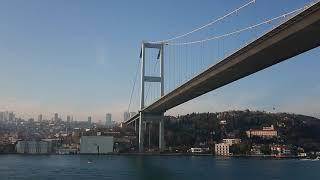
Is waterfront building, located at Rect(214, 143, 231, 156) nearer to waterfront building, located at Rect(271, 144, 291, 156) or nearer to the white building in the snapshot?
waterfront building, located at Rect(271, 144, 291, 156)

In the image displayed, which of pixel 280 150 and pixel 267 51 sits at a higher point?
pixel 267 51

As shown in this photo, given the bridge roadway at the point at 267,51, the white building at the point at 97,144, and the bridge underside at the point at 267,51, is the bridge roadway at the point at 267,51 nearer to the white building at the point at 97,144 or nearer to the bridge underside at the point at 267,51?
the bridge underside at the point at 267,51

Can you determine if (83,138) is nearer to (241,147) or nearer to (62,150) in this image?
(62,150)

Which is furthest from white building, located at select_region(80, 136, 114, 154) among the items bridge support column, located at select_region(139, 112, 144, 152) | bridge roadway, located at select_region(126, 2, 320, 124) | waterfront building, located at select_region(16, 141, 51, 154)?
bridge roadway, located at select_region(126, 2, 320, 124)

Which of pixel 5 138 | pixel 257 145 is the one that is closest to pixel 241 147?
pixel 257 145

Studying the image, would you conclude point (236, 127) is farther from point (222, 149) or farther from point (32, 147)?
point (32, 147)

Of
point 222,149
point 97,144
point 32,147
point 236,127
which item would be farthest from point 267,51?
point 236,127

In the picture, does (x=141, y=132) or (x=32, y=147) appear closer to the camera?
(x=141, y=132)
